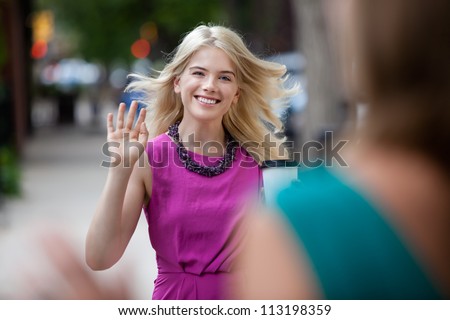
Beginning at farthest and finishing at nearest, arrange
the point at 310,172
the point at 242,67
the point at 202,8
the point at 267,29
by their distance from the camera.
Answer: the point at 202,8, the point at 267,29, the point at 242,67, the point at 310,172

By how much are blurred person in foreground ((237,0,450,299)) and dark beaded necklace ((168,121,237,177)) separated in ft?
3.72

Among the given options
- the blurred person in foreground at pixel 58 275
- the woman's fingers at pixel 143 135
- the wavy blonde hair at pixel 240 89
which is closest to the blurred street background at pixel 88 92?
the blurred person in foreground at pixel 58 275

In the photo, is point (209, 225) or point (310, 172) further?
point (209, 225)

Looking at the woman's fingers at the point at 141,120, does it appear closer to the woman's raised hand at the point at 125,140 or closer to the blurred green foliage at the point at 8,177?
the woman's raised hand at the point at 125,140

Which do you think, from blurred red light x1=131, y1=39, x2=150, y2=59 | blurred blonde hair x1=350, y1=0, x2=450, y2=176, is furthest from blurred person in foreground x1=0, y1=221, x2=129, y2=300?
blurred red light x1=131, y1=39, x2=150, y2=59

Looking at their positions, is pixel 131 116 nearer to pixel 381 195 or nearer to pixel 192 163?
pixel 192 163

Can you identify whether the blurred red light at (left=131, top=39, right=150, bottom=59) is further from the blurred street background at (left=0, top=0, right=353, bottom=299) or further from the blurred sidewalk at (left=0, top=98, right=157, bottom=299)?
the blurred sidewalk at (left=0, top=98, right=157, bottom=299)

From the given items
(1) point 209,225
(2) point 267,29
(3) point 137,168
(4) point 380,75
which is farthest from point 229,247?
(2) point 267,29

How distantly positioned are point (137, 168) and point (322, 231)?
1.23 m

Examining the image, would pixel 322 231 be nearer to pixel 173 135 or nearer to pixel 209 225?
pixel 209 225

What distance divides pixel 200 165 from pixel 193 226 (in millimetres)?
200

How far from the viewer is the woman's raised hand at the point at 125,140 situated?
2121 millimetres

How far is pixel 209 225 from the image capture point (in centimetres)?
226
